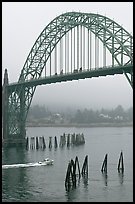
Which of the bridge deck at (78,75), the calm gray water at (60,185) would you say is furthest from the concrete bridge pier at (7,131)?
the calm gray water at (60,185)

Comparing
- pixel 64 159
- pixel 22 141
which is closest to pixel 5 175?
pixel 64 159

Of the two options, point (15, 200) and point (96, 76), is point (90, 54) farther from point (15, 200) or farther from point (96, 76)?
point (15, 200)

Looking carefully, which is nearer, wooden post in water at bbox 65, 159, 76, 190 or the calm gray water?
the calm gray water

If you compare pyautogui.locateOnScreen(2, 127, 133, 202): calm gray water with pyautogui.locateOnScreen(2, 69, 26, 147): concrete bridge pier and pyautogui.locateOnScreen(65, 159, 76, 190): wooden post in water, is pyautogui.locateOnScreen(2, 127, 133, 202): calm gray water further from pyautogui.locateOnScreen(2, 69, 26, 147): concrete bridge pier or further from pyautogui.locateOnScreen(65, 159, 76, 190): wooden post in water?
pyautogui.locateOnScreen(2, 69, 26, 147): concrete bridge pier

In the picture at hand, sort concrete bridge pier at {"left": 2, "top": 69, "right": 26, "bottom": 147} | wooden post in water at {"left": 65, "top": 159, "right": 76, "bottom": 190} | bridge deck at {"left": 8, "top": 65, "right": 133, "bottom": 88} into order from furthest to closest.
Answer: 1. concrete bridge pier at {"left": 2, "top": 69, "right": 26, "bottom": 147}
2. bridge deck at {"left": 8, "top": 65, "right": 133, "bottom": 88}
3. wooden post in water at {"left": 65, "top": 159, "right": 76, "bottom": 190}

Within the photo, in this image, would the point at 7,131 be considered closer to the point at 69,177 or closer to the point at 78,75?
the point at 78,75

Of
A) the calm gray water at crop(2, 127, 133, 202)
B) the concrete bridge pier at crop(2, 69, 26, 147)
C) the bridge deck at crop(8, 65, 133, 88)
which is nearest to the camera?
the calm gray water at crop(2, 127, 133, 202)

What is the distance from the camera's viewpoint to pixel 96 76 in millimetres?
51594

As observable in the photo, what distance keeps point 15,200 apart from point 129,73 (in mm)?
20204

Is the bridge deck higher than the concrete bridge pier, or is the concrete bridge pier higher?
the bridge deck

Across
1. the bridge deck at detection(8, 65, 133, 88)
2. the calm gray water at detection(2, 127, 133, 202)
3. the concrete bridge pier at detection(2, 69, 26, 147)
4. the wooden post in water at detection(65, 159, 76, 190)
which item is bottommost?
the calm gray water at detection(2, 127, 133, 202)

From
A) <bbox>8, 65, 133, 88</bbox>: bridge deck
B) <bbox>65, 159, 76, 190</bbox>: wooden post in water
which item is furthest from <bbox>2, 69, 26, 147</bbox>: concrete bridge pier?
<bbox>65, 159, 76, 190</bbox>: wooden post in water

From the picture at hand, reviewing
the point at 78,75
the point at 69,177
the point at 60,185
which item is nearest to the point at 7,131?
the point at 78,75

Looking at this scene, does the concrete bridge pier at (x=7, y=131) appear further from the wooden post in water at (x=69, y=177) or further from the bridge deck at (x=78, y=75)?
the wooden post in water at (x=69, y=177)
